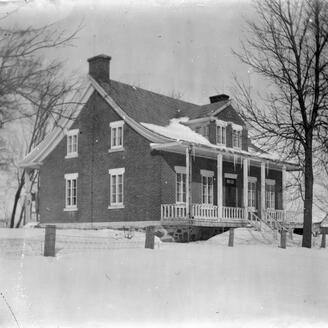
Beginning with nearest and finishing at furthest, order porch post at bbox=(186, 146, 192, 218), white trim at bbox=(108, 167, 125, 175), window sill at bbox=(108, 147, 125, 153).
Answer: porch post at bbox=(186, 146, 192, 218)
white trim at bbox=(108, 167, 125, 175)
window sill at bbox=(108, 147, 125, 153)

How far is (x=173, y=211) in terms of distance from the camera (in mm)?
22156

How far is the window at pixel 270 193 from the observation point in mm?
27719

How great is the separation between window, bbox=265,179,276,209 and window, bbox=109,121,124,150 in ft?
27.2

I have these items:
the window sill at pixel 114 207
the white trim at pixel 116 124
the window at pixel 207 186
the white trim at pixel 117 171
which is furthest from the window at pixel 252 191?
the white trim at pixel 116 124

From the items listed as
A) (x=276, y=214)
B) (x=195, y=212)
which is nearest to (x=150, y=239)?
(x=195, y=212)

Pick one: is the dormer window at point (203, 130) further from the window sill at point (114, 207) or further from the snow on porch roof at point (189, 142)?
the window sill at point (114, 207)

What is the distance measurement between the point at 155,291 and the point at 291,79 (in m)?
11.3

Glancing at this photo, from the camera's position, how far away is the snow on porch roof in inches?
841

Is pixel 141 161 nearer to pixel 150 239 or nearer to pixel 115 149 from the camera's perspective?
pixel 115 149

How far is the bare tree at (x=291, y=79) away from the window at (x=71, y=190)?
8120mm

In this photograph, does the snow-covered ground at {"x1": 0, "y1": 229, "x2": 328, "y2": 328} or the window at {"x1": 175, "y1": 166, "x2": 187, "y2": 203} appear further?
the window at {"x1": 175, "y1": 166, "x2": 187, "y2": 203}

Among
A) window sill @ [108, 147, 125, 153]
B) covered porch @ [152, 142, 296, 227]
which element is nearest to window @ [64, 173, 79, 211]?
window sill @ [108, 147, 125, 153]

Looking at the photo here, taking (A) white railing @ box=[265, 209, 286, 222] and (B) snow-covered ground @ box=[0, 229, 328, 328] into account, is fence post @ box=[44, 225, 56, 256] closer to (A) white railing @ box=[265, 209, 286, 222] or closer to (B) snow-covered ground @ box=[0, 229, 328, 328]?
(B) snow-covered ground @ box=[0, 229, 328, 328]

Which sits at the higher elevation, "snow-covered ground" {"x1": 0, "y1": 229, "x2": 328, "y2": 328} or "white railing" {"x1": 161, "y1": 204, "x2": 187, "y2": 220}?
"white railing" {"x1": 161, "y1": 204, "x2": 187, "y2": 220}
